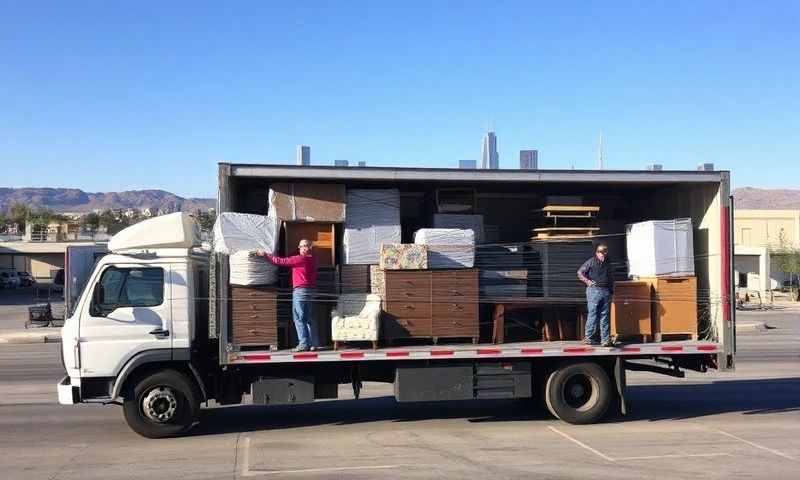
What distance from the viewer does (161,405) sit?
30.3 ft

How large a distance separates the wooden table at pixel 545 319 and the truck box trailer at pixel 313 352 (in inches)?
1.2

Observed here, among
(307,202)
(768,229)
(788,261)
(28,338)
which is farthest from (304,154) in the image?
(768,229)

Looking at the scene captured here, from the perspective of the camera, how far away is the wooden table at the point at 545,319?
33.8ft

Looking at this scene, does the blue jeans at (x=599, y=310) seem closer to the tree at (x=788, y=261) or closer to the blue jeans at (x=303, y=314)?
the blue jeans at (x=303, y=314)

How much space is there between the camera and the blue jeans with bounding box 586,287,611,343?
10078 mm

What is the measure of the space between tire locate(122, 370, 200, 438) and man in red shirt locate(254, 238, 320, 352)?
1439 millimetres

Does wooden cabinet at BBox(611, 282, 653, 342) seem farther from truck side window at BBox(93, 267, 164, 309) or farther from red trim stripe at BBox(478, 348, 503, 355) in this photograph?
truck side window at BBox(93, 267, 164, 309)

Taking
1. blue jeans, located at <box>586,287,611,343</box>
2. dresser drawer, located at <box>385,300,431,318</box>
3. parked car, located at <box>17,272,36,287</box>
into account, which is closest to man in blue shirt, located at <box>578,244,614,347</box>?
blue jeans, located at <box>586,287,611,343</box>

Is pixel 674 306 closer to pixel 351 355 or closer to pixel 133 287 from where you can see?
pixel 351 355

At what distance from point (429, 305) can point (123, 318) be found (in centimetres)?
385

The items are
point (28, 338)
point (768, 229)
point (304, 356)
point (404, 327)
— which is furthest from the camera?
point (768, 229)

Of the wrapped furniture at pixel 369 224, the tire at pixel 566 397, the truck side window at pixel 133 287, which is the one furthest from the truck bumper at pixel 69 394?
the tire at pixel 566 397

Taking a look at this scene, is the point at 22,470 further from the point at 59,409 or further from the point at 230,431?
the point at 59,409

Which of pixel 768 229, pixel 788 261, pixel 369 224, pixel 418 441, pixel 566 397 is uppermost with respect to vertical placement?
pixel 768 229
